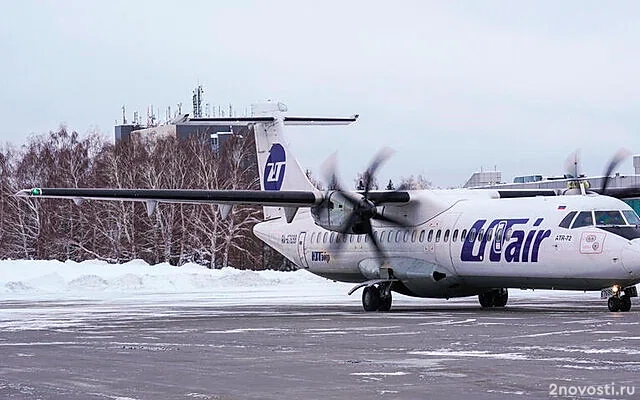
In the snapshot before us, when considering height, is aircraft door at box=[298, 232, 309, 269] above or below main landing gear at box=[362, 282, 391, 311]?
above

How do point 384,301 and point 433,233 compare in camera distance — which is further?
point 384,301

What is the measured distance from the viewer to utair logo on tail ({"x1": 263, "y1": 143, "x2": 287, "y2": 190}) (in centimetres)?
2967

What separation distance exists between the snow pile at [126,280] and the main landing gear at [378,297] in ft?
37.9

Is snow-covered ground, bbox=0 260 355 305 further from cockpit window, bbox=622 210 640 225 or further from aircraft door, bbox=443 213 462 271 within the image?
cockpit window, bbox=622 210 640 225

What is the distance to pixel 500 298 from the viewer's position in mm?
25422

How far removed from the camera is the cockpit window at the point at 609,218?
21.4 meters

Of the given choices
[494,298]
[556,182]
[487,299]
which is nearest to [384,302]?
[487,299]

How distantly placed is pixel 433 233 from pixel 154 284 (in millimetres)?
18133

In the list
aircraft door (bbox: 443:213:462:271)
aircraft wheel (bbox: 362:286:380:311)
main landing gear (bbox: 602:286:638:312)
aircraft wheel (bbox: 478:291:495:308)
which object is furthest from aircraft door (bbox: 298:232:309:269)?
main landing gear (bbox: 602:286:638:312)

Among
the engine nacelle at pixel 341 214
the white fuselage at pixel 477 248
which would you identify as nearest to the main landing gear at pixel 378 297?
the white fuselage at pixel 477 248

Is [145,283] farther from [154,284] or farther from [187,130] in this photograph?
[187,130]

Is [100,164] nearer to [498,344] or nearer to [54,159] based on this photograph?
[54,159]

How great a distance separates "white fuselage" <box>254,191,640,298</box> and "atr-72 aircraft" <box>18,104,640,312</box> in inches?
1.0

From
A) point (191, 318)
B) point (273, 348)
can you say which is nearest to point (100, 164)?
point (191, 318)
